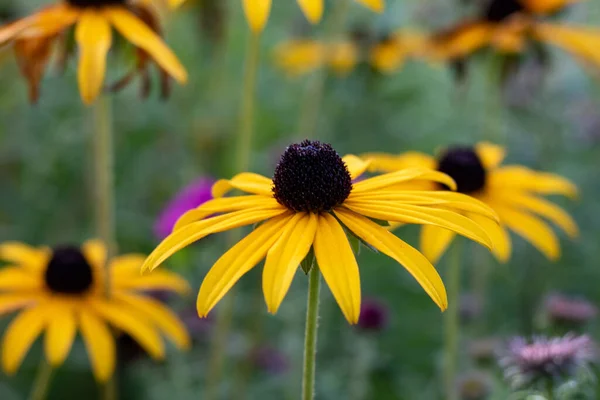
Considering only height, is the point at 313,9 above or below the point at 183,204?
above

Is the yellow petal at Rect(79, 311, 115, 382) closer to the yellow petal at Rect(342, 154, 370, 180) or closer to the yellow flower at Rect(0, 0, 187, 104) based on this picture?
the yellow flower at Rect(0, 0, 187, 104)

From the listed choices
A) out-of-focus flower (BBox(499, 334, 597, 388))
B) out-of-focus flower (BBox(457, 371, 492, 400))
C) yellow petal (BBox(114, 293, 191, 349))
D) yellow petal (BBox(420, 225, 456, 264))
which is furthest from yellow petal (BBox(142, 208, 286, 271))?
out-of-focus flower (BBox(457, 371, 492, 400))

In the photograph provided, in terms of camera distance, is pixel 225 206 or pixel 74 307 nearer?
pixel 225 206

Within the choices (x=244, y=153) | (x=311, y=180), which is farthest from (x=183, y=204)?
(x=311, y=180)

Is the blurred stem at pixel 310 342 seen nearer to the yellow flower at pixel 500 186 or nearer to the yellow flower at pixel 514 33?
the yellow flower at pixel 500 186

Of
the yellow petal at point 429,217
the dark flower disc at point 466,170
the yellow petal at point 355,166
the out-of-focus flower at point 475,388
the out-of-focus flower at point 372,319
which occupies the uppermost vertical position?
the dark flower disc at point 466,170

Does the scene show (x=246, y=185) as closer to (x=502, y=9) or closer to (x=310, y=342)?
(x=310, y=342)

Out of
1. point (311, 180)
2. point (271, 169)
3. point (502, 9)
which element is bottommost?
point (311, 180)

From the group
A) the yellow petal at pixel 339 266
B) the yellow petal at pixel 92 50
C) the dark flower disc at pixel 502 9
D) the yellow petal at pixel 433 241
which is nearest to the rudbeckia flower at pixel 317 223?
the yellow petal at pixel 339 266
